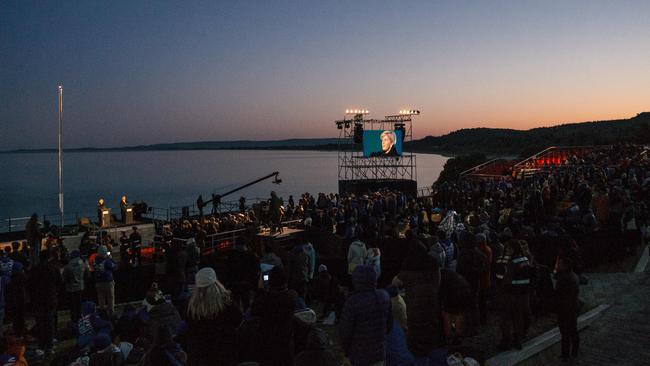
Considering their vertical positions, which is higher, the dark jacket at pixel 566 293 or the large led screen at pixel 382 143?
the large led screen at pixel 382 143

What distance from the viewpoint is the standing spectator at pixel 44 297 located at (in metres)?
7.05

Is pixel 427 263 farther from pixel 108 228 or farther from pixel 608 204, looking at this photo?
pixel 108 228

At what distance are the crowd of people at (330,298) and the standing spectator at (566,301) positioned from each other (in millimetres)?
16

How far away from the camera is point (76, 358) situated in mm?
4812

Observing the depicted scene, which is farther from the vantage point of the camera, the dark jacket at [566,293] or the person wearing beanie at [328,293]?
the person wearing beanie at [328,293]

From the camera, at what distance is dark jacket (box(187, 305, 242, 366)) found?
365cm

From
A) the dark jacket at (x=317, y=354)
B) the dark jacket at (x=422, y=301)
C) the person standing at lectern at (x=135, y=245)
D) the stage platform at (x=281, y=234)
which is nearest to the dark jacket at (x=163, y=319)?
the dark jacket at (x=317, y=354)

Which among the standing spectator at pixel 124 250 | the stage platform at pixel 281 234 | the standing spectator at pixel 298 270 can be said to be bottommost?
the standing spectator at pixel 124 250

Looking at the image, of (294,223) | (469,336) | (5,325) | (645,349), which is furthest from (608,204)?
(5,325)

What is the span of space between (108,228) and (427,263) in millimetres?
16951

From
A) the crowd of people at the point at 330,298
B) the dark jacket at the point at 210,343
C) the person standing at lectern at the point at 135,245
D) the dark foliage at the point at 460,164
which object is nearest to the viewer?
the dark jacket at the point at 210,343

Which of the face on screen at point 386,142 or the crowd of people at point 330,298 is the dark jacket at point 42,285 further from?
the face on screen at point 386,142

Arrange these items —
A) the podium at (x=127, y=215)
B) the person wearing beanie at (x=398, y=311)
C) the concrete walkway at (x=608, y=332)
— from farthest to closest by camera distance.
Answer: the podium at (x=127, y=215)
the concrete walkway at (x=608, y=332)
the person wearing beanie at (x=398, y=311)

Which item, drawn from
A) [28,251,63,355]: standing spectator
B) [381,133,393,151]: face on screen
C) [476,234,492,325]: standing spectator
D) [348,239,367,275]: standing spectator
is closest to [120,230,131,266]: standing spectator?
[28,251,63,355]: standing spectator
